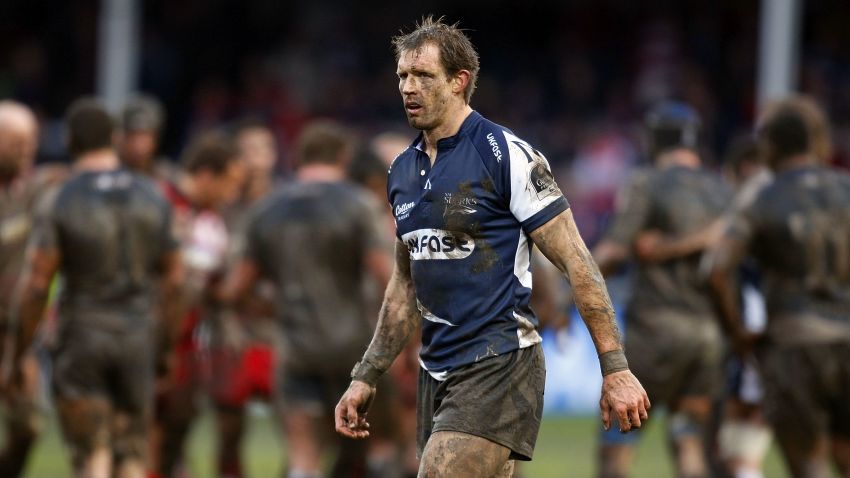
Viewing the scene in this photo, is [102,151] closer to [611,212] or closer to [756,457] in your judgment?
[756,457]

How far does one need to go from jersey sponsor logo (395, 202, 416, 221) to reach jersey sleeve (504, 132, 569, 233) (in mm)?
436

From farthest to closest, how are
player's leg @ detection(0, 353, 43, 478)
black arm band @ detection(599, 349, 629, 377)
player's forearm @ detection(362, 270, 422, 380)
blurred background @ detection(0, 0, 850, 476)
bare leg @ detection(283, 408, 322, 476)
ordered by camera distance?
1. blurred background @ detection(0, 0, 850, 476)
2. player's leg @ detection(0, 353, 43, 478)
3. bare leg @ detection(283, 408, 322, 476)
4. player's forearm @ detection(362, 270, 422, 380)
5. black arm band @ detection(599, 349, 629, 377)

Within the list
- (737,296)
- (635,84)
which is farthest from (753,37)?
(737,296)

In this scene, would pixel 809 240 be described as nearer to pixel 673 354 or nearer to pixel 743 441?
pixel 673 354

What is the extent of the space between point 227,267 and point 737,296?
3870 mm

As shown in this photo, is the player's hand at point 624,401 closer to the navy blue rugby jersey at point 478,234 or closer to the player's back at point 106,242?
the navy blue rugby jersey at point 478,234

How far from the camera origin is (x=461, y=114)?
239 inches

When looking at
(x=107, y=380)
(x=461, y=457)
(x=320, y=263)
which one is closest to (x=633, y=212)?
(x=320, y=263)

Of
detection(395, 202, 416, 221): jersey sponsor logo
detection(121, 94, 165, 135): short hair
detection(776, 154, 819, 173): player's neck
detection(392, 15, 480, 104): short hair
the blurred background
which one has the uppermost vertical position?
the blurred background

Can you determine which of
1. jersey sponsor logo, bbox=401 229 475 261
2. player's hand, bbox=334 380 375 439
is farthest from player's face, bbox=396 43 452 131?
player's hand, bbox=334 380 375 439

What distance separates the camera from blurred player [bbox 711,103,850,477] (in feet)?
29.3

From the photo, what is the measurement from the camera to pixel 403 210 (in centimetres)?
611

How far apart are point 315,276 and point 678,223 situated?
2.62 metres

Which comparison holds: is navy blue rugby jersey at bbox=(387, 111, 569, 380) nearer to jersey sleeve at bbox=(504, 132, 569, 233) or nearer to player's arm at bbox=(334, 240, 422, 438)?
jersey sleeve at bbox=(504, 132, 569, 233)
